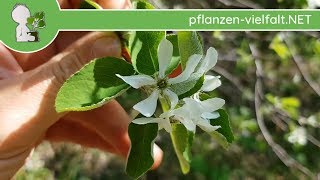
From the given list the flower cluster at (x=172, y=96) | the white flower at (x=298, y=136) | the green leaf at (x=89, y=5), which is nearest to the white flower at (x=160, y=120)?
the flower cluster at (x=172, y=96)

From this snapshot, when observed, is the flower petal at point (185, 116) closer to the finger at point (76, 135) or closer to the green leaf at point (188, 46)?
the green leaf at point (188, 46)

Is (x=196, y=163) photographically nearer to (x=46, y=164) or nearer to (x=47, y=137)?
(x=46, y=164)

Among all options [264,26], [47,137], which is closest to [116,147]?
[47,137]

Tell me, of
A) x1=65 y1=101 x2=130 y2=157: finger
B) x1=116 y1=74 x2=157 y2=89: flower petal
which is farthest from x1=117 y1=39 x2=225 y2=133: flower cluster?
x1=65 y1=101 x2=130 y2=157: finger

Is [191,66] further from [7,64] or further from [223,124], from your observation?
[7,64]

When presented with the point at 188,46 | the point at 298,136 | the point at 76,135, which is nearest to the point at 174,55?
the point at 188,46
